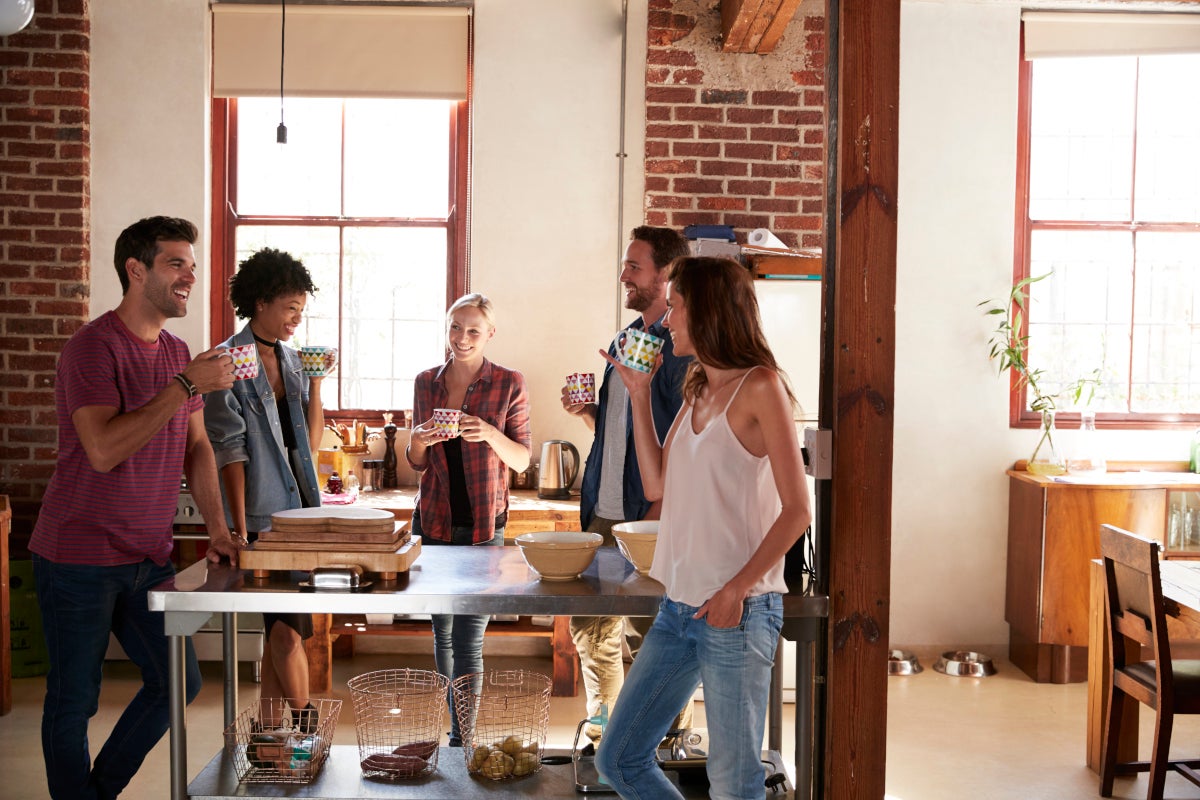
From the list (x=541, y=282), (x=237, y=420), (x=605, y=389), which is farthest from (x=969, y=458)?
(x=237, y=420)

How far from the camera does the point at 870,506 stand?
8.54 feet

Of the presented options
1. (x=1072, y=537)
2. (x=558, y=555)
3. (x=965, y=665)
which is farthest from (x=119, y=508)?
(x=1072, y=537)

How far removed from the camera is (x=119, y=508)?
2.89m

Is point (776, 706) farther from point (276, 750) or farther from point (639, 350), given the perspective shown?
point (276, 750)

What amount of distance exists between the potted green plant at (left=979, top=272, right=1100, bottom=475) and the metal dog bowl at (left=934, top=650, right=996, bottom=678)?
93cm

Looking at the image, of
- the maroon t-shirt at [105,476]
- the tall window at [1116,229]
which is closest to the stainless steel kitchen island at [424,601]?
the maroon t-shirt at [105,476]

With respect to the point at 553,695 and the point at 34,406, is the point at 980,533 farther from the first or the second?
the point at 34,406

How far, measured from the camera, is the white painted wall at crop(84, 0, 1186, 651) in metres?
5.31

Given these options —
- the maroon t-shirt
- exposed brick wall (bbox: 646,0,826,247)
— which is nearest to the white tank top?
the maroon t-shirt

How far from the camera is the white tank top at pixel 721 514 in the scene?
2.31 meters

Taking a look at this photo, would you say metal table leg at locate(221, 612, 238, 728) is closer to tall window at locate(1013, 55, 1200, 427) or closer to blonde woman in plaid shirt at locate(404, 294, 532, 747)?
blonde woman in plaid shirt at locate(404, 294, 532, 747)

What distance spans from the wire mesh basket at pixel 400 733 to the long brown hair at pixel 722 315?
118 centimetres

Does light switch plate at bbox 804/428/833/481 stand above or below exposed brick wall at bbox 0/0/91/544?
below

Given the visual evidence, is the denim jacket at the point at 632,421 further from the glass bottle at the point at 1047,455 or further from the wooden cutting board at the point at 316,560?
the glass bottle at the point at 1047,455
